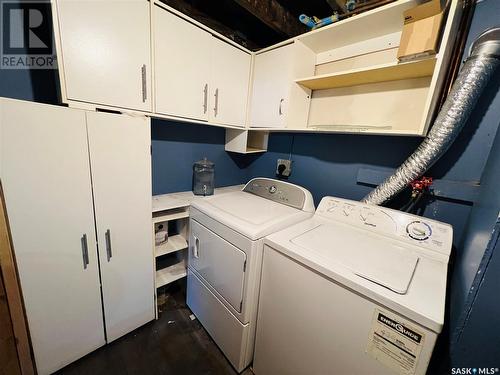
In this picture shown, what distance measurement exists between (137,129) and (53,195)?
564 millimetres

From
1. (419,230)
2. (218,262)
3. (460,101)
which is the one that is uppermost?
(460,101)

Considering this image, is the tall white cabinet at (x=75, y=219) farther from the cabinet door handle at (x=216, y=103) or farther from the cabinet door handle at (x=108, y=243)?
the cabinet door handle at (x=216, y=103)

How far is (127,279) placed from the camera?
4.67 feet

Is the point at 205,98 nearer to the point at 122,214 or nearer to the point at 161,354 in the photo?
the point at 122,214

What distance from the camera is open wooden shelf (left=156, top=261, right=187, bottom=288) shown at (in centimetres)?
175

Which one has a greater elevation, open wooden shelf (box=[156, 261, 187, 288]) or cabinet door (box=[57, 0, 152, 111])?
cabinet door (box=[57, 0, 152, 111])

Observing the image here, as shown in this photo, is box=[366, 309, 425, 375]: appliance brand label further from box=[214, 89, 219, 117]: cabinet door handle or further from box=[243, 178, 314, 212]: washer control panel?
box=[214, 89, 219, 117]: cabinet door handle

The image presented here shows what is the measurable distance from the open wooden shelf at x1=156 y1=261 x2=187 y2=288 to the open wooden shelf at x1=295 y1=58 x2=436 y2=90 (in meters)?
1.96

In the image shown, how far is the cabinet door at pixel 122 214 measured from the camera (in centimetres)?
117

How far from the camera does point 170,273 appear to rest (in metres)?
1.85

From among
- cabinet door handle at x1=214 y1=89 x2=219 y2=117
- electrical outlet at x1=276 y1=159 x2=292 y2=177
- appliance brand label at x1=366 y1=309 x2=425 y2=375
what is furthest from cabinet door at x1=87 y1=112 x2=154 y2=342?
appliance brand label at x1=366 y1=309 x2=425 y2=375

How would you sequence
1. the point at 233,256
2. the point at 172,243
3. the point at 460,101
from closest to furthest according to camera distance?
the point at 460,101 < the point at 233,256 < the point at 172,243

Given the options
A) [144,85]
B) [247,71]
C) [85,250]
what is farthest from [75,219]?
[247,71]

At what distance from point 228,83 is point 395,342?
1.93 meters
